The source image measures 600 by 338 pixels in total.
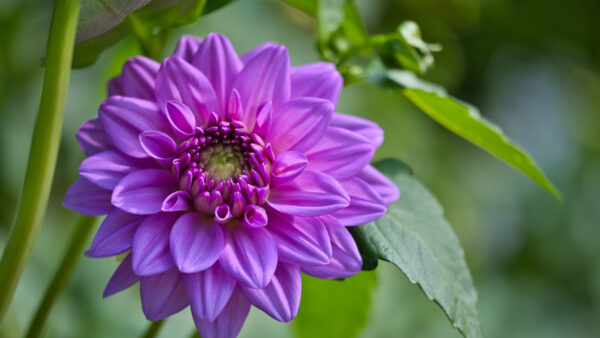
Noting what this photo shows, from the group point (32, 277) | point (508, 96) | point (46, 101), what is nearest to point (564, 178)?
point (508, 96)

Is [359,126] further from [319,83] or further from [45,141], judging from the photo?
[45,141]

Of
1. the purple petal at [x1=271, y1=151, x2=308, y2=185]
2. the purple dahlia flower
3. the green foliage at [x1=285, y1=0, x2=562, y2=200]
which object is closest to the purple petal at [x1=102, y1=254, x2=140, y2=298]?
the purple dahlia flower

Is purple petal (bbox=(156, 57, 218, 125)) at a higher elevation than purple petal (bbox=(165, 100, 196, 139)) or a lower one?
higher

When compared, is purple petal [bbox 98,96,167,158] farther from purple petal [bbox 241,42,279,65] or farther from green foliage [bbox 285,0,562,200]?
green foliage [bbox 285,0,562,200]

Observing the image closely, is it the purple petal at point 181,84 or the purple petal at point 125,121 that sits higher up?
the purple petal at point 181,84

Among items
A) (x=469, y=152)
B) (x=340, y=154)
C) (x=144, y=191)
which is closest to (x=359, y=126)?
(x=340, y=154)

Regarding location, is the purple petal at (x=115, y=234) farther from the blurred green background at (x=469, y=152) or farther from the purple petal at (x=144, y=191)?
the blurred green background at (x=469, y=152)

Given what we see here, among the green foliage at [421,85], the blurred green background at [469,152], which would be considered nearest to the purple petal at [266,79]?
the green foliage at [421,85]
